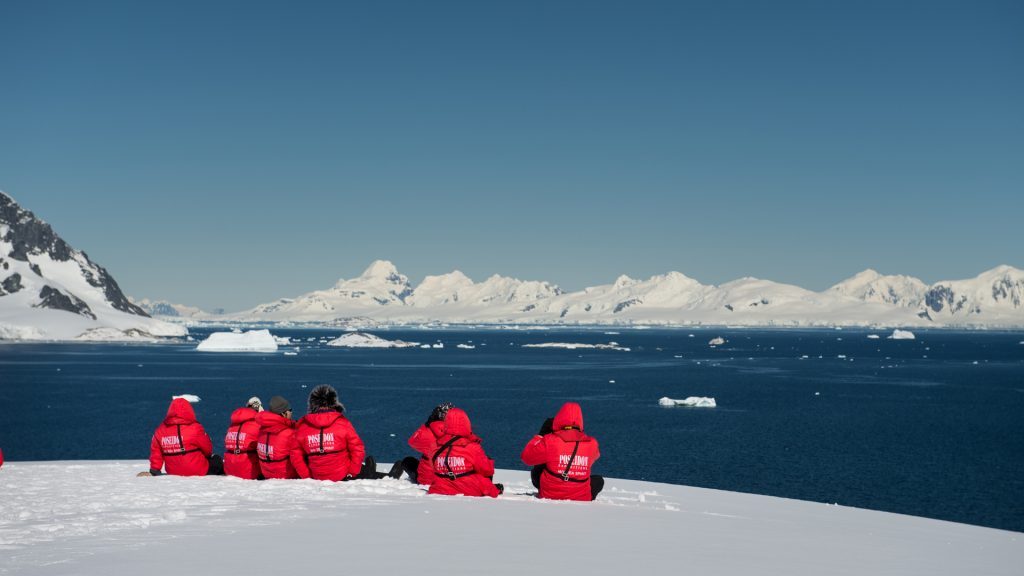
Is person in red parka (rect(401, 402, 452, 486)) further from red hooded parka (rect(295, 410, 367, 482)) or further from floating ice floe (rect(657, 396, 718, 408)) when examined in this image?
floating ice floe (rect(657, 396, 718, 408))

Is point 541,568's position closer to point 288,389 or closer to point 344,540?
point 344,540

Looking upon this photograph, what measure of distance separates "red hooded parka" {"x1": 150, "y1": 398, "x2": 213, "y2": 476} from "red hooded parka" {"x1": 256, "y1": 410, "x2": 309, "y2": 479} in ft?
3.96

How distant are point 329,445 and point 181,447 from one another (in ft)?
9.49

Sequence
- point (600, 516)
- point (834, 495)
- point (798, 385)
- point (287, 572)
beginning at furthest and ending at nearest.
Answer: point (798, 385) → point (834, 495) → point (600, 516) → point (287, 572)

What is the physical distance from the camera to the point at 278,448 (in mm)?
14852

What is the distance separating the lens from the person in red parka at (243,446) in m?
15.4

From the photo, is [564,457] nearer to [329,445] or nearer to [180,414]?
[329,445]

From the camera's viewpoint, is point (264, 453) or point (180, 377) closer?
point (264, 453)

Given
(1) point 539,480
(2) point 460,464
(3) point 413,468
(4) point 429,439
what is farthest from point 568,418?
(3) point 413,468

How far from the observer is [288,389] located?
100375 mm

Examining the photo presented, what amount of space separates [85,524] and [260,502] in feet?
8.34

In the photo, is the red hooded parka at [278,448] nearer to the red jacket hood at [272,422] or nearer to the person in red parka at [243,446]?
the red jacket hood at [272,422]

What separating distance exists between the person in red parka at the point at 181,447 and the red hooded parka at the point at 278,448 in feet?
3.96

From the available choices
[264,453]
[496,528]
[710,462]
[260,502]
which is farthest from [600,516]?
[710,462]
